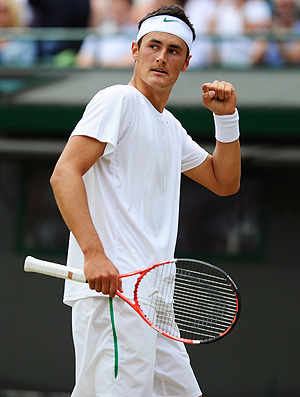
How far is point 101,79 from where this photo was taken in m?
7.66

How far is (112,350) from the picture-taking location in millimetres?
3094

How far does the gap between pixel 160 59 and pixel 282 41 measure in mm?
→ 4115

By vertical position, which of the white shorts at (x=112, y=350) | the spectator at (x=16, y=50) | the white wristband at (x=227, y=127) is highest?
the spectator at (x=16, y=50)

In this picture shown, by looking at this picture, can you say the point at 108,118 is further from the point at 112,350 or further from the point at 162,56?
the point at 112,350

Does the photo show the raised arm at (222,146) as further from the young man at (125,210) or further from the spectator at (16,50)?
the spectator at (16,50)

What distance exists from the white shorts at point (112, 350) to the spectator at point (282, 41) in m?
4.51

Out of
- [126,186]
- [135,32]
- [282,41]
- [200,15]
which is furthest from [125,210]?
[200,15]

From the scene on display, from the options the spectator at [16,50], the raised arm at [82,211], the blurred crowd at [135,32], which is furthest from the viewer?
the spectator at [16,50]

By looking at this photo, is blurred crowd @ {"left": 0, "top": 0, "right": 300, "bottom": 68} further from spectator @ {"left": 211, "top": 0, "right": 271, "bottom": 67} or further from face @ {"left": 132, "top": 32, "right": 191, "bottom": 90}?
face @ {"left": 132, "top": 32, "right": 191, "bottom": 90}

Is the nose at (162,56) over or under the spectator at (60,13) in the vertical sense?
under

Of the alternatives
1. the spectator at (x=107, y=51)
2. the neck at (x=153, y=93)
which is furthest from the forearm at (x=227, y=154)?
the spectator at (x=107, y=51)

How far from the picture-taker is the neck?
332 cm

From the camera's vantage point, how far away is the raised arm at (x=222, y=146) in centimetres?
345

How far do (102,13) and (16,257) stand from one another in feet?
8.65
